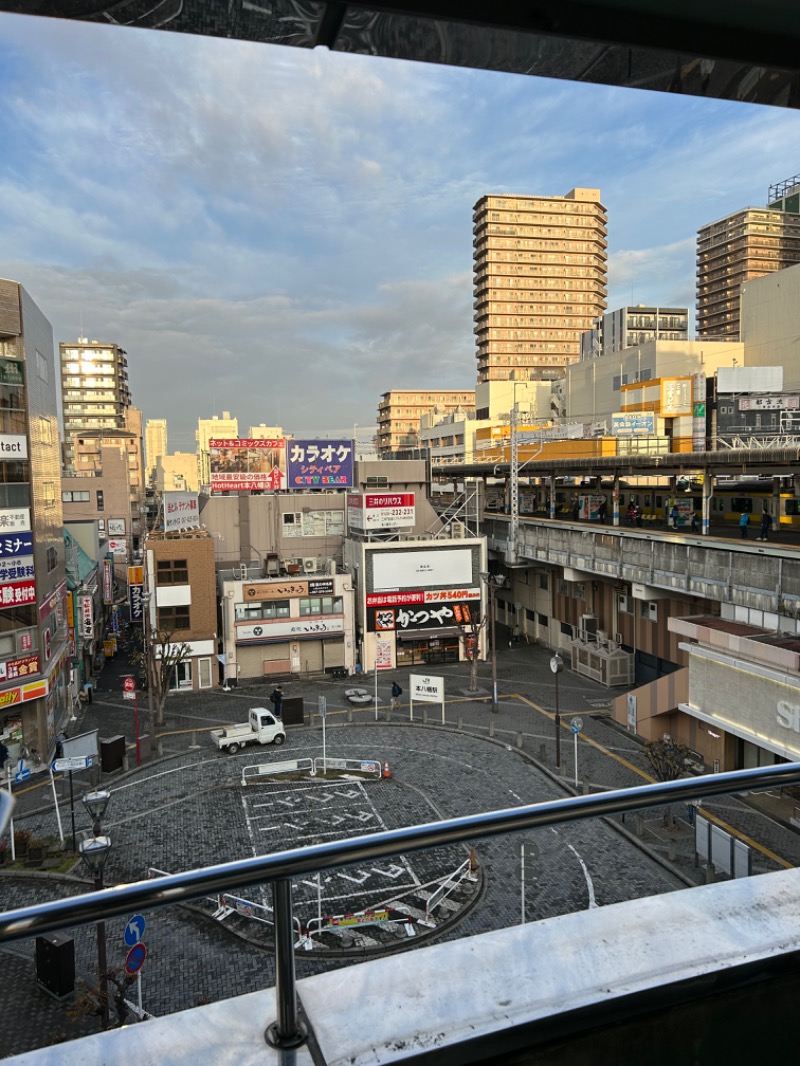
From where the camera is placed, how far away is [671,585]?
881 inches

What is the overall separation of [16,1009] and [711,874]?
10259 mm

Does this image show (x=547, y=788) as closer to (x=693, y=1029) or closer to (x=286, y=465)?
(x=693, y=1029)

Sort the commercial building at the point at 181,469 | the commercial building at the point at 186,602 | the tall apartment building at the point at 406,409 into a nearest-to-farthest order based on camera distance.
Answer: the commercial building at the point at 186,602 < the tall apartment building at the point at 406,409 < the commercial building at the point at 181,469

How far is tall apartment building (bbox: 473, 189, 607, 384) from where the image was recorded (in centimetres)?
7888

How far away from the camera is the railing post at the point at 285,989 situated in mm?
1392

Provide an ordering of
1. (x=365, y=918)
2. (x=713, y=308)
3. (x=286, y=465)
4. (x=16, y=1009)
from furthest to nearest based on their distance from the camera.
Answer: (x=713, y=308) → (x=286, y=465) → (x=365, y=918) → (x=16, y=1009)

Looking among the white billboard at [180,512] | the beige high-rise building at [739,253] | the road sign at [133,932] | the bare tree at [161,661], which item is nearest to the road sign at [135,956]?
the road sign at [133,932]

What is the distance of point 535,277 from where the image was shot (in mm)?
79938

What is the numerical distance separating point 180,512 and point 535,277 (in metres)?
62.0

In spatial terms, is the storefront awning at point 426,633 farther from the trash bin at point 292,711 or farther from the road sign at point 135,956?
the road sign at point 135,956

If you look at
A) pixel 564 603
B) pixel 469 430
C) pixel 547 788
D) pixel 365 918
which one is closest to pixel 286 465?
pixel 564 603

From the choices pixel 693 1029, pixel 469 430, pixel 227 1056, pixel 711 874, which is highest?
pixel 469 430

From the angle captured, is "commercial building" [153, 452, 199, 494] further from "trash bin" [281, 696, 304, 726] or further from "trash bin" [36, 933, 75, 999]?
"trash bin" [36, 933, 75, 999]

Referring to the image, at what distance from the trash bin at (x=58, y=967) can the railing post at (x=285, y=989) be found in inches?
397
